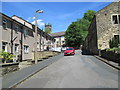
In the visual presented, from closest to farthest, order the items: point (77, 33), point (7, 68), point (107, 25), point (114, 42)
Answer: point (7, 68) → point (114, 42) → point (107, 25) → point (77, 33)

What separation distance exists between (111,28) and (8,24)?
57.2 ft

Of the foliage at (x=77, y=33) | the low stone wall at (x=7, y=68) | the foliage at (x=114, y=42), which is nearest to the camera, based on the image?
the low stone wall at (x=7, y=68)

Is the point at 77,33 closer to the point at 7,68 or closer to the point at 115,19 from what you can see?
the point at 115,19

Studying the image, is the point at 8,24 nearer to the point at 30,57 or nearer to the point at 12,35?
the point at 12,35

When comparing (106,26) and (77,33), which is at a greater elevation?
(77,33)

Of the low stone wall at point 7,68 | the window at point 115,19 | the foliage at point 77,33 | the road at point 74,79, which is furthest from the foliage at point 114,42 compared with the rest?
the foliage at point 77,33

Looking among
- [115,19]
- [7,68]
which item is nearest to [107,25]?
[115,19]

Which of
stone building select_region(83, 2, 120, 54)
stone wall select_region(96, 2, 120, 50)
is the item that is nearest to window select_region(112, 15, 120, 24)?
stone building select_region(83, 2, 120, 54)

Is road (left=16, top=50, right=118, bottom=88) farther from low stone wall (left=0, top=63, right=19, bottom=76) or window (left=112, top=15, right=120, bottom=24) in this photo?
window (left=112, top=15, right=120, bottom=24)

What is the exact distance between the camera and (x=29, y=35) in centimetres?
2189

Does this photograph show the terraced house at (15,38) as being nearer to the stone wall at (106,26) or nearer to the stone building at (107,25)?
the stone building at (107,25)

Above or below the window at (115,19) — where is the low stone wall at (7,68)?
below

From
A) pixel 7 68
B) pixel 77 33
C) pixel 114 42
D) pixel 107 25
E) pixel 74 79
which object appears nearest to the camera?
pixel 74 79

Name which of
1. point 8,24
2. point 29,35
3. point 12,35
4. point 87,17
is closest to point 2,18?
point 8,24
